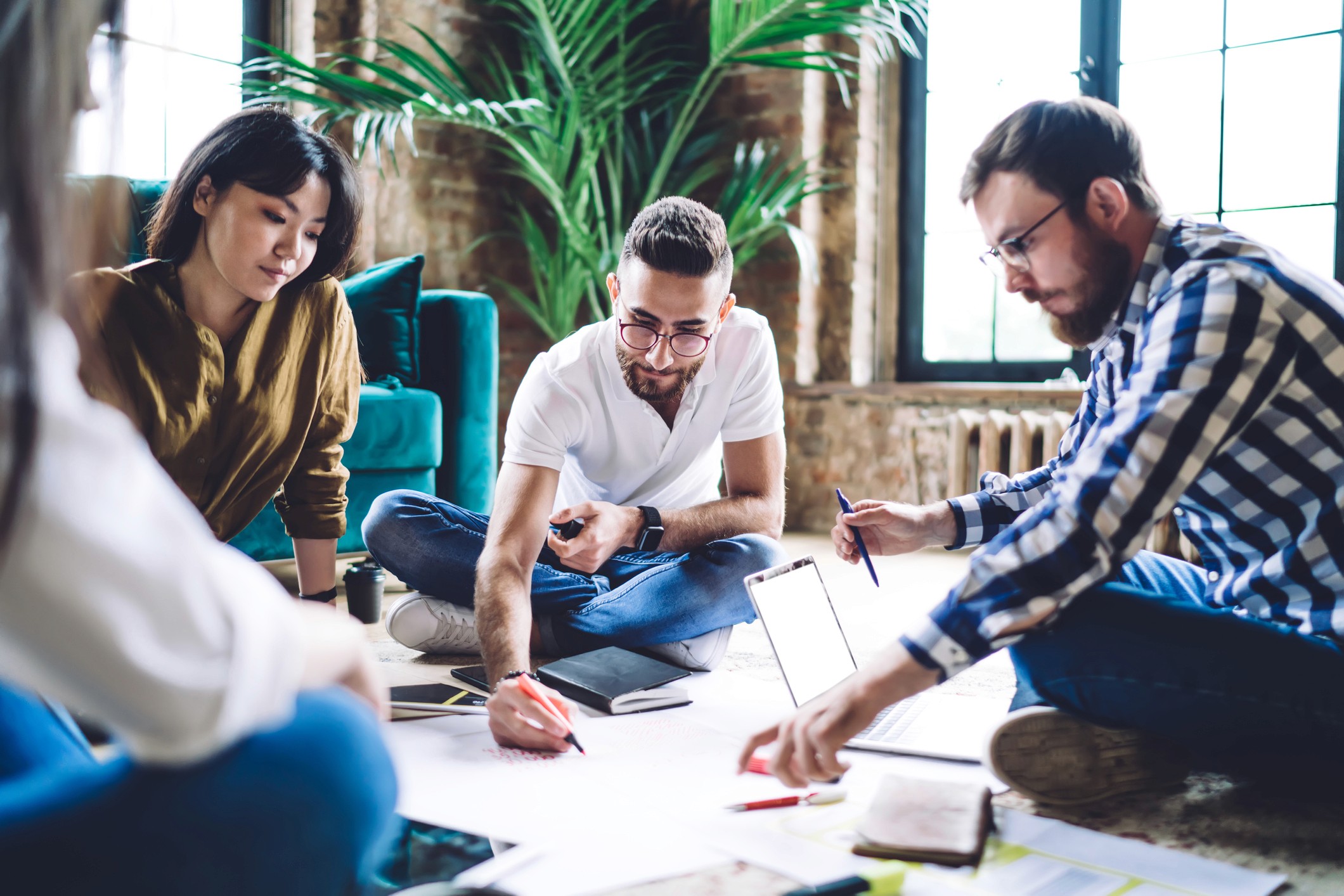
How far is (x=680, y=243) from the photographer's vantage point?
5.41ft

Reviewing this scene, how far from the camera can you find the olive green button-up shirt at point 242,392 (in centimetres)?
154

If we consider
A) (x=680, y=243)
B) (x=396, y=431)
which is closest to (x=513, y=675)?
(x=680, y=243)

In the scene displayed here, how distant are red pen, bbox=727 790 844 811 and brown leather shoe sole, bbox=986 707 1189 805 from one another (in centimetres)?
18

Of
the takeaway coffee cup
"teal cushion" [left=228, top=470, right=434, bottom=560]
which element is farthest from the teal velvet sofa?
the takeaway coffee cup

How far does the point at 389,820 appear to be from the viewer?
1.96ft

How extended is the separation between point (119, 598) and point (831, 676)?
3.93ft

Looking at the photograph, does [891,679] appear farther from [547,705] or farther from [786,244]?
[786,244]

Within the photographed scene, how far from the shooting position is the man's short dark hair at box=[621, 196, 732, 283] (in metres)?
1.65

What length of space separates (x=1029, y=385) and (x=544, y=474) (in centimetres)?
245

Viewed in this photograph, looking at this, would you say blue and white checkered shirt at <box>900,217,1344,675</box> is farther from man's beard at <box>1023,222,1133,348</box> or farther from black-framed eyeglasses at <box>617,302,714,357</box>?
black-framed eyeglasses at <box>617,302,714,357</box>

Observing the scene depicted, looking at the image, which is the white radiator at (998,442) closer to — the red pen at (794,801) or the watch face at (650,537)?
the watch face at (650,537)

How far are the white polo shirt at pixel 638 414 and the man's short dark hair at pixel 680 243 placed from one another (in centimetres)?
15

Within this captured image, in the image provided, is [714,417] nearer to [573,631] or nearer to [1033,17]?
[573,631]

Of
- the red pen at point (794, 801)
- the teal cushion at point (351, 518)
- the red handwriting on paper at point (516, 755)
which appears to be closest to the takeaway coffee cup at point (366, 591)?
the teal cushion at point (351, 518)
